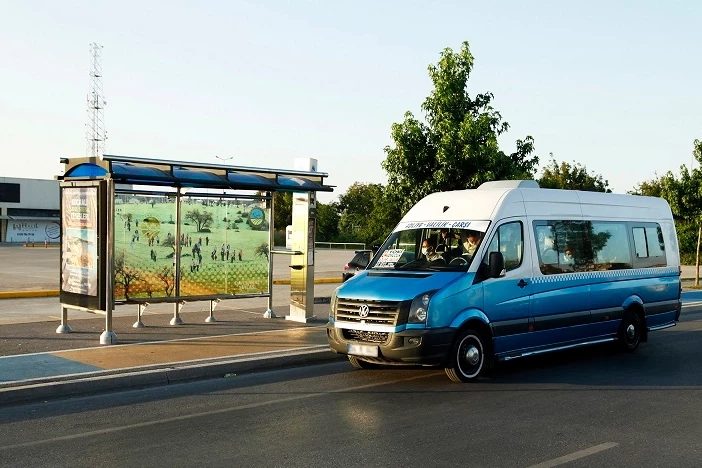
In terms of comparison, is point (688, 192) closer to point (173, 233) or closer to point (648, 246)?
point (648, 246)

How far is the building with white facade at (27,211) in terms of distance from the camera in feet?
286

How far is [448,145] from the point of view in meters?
21.1

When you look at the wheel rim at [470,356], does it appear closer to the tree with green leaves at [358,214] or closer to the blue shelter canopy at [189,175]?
the blue shelter canopy at [189,175]

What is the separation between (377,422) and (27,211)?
88.8m

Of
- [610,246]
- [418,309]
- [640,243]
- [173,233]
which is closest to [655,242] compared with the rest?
[640,243]

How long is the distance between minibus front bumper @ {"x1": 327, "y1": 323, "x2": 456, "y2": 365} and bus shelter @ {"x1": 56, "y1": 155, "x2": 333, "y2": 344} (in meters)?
4.83

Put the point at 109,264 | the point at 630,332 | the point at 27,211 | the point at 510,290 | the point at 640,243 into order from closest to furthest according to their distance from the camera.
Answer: the point at 510,290 → the point at 109,264 → the point at 630,332 → the point at 640,243 → the point at 27,211

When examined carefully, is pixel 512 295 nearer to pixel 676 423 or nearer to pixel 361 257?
pixel 676 423

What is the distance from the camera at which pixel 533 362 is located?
12.4 metres

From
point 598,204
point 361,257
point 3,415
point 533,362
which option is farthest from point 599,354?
point 3,415

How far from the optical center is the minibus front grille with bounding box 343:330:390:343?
396 inches

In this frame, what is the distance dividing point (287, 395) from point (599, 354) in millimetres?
6124

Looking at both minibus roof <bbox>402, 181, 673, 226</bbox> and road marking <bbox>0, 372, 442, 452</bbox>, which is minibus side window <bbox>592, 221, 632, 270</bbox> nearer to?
minibus roof <bbox>402, 181, 673, 226</bbox>

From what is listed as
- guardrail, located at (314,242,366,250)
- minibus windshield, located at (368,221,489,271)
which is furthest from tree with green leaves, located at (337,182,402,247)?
minibus windshield, located at (368,221,489,271)
